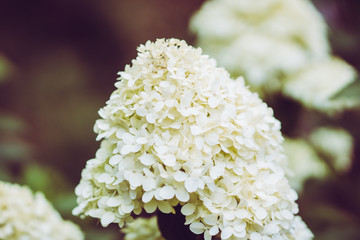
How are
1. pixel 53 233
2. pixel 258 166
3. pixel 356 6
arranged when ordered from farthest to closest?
pixel 356 6, pixel 53 233, pixel 258 166

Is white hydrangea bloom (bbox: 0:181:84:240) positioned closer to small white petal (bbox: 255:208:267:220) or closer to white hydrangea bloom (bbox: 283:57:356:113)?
small white petal (bbox: 255:208:267:220)

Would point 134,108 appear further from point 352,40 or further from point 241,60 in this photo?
point 352,40

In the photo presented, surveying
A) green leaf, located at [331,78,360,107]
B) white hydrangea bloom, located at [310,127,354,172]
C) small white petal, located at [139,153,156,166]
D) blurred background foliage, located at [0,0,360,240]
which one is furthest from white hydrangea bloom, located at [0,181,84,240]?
blurred background foliage, located at [0,0,360,240]

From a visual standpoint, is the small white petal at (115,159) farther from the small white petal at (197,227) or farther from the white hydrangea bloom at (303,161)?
the white hydrangea bloom at (303,161)

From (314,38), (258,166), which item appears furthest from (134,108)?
(314,38)

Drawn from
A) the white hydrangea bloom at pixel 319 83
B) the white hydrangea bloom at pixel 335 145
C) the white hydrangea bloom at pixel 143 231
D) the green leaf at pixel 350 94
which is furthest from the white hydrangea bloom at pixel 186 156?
the white hydrangea bloom at pixel 335 145

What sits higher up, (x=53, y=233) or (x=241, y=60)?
(x=241, y=60)

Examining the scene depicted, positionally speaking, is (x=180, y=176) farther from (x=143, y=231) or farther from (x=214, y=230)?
(x=143, y=231)
